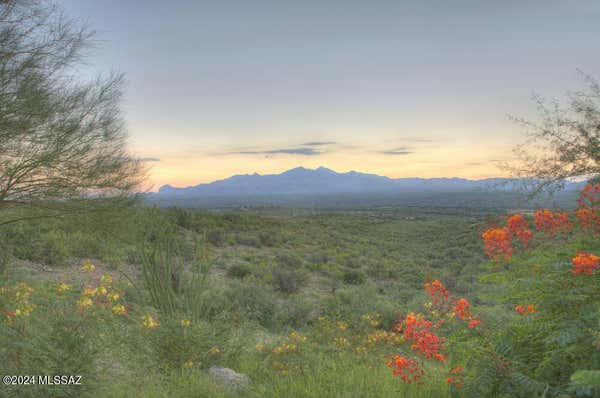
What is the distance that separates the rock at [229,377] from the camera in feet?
14.4

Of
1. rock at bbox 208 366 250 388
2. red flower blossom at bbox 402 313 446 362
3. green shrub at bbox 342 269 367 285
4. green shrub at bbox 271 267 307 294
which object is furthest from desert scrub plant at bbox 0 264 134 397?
green shrub at bbox 342 269 367 285

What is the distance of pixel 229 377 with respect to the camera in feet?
15.1

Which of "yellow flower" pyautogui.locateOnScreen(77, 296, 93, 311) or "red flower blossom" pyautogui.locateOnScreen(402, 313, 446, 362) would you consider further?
"yellow flower" pyautogui.locateOnScreen(77, 296, 93, 311)

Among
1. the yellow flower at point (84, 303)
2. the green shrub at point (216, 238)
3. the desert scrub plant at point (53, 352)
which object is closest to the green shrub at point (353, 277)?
the green shrub at point (216, 238)

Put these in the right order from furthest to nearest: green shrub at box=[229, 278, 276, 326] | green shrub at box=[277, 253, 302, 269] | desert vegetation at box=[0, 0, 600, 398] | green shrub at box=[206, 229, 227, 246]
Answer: green shrub at box=[206, 229, 227, 246], green shrub at box=[277, 253, 302, 269], green shrub at box=[229, 278, 276, 326], desert vegetation at box=[0, 0, 600, 398]

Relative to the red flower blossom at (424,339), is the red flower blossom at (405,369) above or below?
below

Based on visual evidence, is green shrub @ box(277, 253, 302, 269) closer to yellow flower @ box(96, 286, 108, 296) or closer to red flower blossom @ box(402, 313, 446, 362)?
yellow flower @ box(96, 286, 108, 296)

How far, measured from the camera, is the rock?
172 inches

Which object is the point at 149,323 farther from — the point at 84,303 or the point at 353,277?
the point at 353,277

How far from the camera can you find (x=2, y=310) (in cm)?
482

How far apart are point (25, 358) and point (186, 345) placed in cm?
184

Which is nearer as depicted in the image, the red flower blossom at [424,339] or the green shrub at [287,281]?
the red flower blossom at [424,339]

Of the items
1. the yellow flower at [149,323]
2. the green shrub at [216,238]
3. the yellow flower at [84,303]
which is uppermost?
the yellow flower at [84,303]

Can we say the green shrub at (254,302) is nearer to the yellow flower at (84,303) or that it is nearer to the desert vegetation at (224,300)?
the desert vegetation at (224,300)
